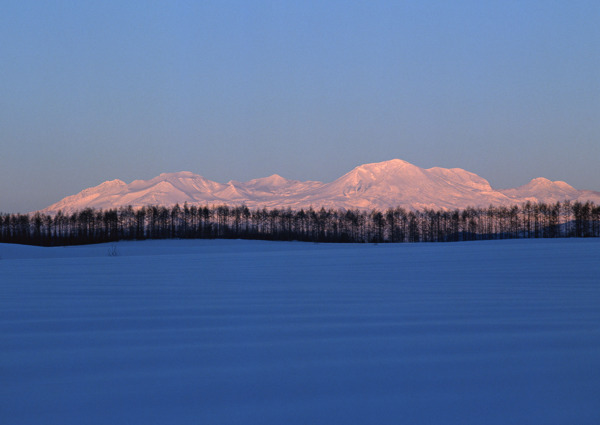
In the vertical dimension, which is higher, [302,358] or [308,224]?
[308,224]

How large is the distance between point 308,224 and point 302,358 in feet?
196

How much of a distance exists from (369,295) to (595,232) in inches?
2169

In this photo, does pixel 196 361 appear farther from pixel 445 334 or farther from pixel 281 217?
pixel 281 217

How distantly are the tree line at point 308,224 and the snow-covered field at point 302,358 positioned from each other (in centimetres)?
4805

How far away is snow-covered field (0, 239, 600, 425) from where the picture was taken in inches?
72.9

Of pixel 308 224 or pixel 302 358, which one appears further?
pixel 308 224

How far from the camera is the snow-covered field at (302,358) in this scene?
1.85 m

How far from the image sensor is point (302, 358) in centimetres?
251

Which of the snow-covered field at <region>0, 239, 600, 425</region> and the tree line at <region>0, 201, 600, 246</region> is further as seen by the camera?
the tree line at <region>0, 201, 600, 246</region>

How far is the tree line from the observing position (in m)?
53.9

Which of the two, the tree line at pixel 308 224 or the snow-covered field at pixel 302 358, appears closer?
the snow-covered field at pixel 302 358

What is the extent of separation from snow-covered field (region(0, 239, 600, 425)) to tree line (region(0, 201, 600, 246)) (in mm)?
48047

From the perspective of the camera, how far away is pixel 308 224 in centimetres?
6231

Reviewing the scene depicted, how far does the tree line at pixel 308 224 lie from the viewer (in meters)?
53.9
